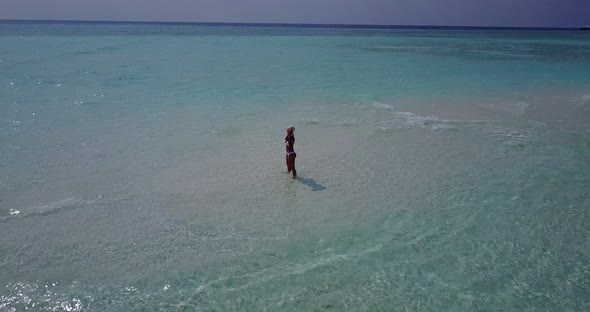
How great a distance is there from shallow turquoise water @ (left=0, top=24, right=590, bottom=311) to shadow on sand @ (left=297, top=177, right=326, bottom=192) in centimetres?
5

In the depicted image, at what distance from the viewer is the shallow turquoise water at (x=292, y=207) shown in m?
5.70

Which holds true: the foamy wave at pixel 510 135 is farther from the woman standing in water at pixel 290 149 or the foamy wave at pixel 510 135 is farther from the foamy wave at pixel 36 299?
the foamy wave at pixel 36 299

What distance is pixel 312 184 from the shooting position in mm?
8906

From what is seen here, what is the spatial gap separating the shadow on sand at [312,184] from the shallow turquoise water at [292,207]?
0.05m

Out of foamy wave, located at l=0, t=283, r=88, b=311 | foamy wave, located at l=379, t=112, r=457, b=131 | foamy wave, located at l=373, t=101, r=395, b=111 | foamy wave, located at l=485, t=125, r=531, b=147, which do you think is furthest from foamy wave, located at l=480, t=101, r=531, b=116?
foamy wave, located at l=0, t=283, r=88, b=311

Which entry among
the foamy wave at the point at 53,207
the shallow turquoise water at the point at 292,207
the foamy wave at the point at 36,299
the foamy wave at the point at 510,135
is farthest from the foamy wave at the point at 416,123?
the foamy wave at the point at 36,299

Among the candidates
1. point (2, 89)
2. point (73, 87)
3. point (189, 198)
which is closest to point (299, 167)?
point (189, 198)

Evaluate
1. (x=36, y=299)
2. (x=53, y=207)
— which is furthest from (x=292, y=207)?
(x=53, y=207)

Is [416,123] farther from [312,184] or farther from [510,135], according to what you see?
[312,184]

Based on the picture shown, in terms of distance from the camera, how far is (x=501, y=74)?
87.6ft

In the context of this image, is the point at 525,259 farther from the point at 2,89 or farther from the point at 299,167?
the point at 2,89

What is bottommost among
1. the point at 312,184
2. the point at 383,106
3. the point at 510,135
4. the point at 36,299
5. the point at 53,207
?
the point at 36,299

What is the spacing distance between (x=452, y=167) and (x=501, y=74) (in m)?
20.2

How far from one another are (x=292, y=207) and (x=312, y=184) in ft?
3.86
